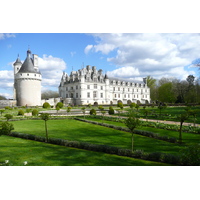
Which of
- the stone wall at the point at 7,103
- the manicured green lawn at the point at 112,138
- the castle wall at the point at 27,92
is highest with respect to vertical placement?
the castle wall at the point at 27,92

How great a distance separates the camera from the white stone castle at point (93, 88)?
41.0 meters

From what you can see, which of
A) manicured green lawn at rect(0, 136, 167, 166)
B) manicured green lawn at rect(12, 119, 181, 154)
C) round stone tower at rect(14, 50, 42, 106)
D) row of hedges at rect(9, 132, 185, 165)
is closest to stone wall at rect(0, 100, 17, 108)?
round stone tower at rect(14, 50, 42, 106)

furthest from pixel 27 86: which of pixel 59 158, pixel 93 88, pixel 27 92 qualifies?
pixel 59 158

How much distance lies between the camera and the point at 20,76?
32.5 m

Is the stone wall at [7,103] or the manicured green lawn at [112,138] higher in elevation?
the stone wall at [7,103]

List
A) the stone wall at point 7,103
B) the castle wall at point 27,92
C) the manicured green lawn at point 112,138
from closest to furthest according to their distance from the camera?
the manicured green lawn at point 112,138
the stone wall at point 7,103
the castle wall at point 27,92

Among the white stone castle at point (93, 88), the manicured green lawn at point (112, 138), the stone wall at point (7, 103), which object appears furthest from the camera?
the white stone castle at point (93, 88)

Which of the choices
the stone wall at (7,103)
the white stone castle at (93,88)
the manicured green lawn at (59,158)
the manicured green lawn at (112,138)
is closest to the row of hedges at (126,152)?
the manicured green lawn at (59,158)

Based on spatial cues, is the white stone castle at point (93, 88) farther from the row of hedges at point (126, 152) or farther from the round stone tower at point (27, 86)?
the row of hedges at point (126, 152)

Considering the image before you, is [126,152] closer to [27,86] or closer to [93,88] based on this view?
[27,86]

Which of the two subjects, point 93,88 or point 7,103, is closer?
point 7,103

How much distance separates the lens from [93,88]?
42469 mm

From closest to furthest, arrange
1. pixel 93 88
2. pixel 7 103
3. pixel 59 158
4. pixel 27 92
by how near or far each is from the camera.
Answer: pixel 59 158 → pixel 7 103 → pixel 27 92 → pixel 93 88

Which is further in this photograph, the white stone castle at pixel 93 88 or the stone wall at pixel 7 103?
the white stone castle at pixel 93 88
